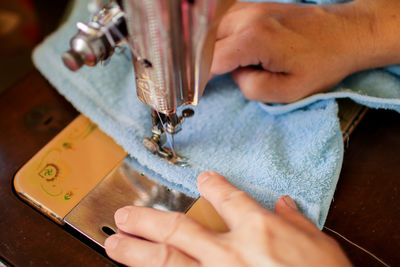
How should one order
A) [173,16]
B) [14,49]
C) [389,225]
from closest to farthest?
1. [173,16]
2. [389,225]
3. [14,49]

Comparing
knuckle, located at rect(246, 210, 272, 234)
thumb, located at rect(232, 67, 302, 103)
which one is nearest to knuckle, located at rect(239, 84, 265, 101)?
thumb, located at rect(232, 67, 302, 103)

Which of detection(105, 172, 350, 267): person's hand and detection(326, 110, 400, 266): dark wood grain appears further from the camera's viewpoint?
detection(326, 110, 400, 266): dark wood grain

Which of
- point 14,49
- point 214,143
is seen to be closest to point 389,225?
point 214,143

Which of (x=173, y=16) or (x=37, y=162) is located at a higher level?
(x=173, y=16)

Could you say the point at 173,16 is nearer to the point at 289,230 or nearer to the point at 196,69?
the point at 196,69

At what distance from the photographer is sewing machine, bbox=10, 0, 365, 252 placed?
42cm

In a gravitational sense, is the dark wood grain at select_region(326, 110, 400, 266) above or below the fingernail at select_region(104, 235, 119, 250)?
below

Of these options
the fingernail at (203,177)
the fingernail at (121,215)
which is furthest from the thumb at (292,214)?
the fingernail at (121,215)

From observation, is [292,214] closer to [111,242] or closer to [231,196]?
[231,196]

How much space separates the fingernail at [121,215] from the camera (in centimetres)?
52

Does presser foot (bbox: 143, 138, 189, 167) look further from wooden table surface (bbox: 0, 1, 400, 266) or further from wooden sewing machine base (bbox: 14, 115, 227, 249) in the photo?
wooden table surface (bbox: 0, 1, 400, 266)

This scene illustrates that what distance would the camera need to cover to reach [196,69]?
0.48 metres

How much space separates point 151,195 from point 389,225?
0.35 meters

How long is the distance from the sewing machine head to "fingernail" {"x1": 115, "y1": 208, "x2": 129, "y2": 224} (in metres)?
0.15
